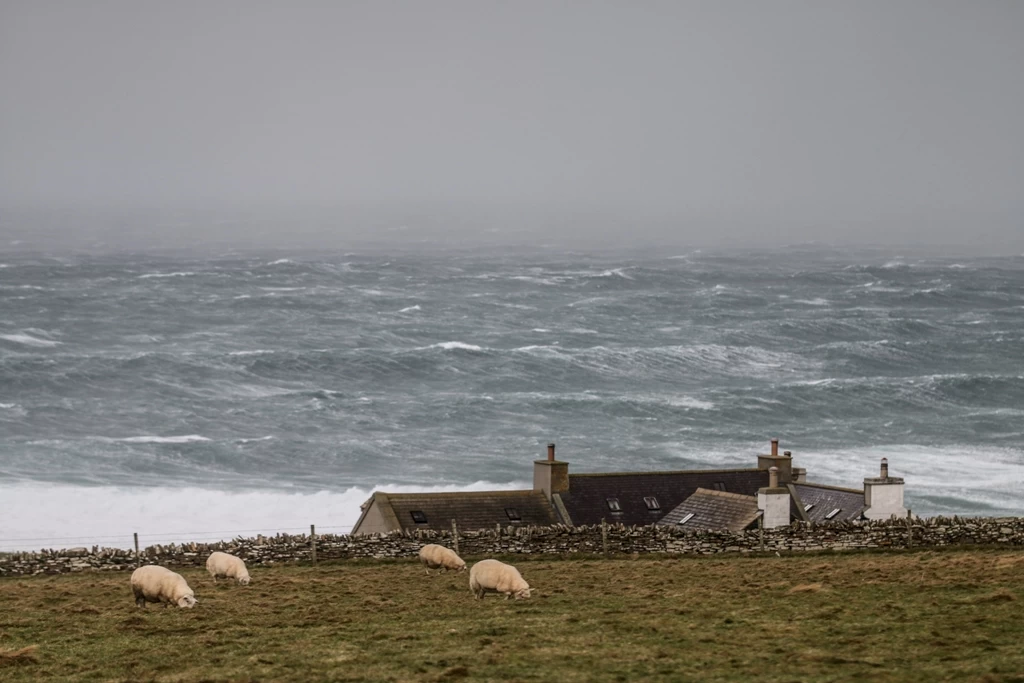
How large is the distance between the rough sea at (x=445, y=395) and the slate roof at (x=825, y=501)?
18.3m

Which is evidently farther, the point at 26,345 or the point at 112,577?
the point at 26,345

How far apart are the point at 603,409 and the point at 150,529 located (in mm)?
43011

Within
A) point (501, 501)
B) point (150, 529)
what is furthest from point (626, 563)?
point (150, 529)

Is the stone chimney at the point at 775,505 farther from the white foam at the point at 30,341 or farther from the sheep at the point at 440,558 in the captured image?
the white foam at the point at 30,341

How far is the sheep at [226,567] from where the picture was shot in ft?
100.0

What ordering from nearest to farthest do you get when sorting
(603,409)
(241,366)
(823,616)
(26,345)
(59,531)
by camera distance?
(823,616) < (59,531) < (603,409) < (241,366) < (26,345)

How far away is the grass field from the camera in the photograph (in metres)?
20.7

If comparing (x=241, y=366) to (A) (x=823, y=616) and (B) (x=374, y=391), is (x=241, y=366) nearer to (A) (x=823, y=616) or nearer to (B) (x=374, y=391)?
(B) (x=374, y=391)

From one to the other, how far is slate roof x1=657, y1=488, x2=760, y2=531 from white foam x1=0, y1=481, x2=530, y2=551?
1992 cm

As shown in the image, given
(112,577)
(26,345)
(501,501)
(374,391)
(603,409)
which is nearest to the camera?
(112,577)

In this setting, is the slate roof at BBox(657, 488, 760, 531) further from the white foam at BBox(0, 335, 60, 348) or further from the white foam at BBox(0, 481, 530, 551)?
the white foam at BBox(0, 335, 60, 348)

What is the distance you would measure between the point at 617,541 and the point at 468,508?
20.8 feet

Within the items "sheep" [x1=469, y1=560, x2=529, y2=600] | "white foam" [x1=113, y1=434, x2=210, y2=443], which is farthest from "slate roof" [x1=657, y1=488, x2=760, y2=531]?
"white foam" [x1=113, y1=434, x2=210, y2=443]

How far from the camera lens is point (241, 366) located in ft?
385
